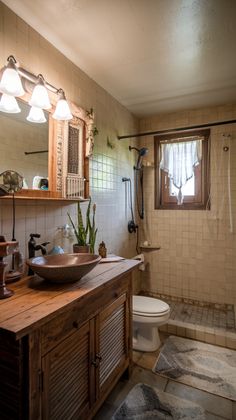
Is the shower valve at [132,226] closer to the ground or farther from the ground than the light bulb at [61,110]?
closer to the ground

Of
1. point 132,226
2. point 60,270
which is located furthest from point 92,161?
point 60,270

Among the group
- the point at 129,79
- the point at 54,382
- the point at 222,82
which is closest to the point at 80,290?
the point at 54,382

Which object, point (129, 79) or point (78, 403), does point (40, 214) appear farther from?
point (129, 79)

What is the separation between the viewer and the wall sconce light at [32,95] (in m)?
1.20

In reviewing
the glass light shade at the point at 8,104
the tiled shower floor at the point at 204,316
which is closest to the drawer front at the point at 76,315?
the glass light shade at the point at 8,104

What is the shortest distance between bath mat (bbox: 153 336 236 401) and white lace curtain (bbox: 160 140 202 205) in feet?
5.13

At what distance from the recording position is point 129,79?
2145 millimetres

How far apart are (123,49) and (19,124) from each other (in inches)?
39.0

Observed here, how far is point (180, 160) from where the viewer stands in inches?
112

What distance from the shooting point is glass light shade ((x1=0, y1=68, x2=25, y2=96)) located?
119cm

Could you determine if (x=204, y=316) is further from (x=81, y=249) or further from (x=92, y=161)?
(x=92, y=161)

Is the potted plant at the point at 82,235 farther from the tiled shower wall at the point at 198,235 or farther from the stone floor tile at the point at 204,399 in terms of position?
the tiled shower wall at the point at 198,235

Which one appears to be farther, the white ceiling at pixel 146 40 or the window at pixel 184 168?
the window at pixel 184 168

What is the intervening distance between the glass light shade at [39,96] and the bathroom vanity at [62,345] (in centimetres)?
102
